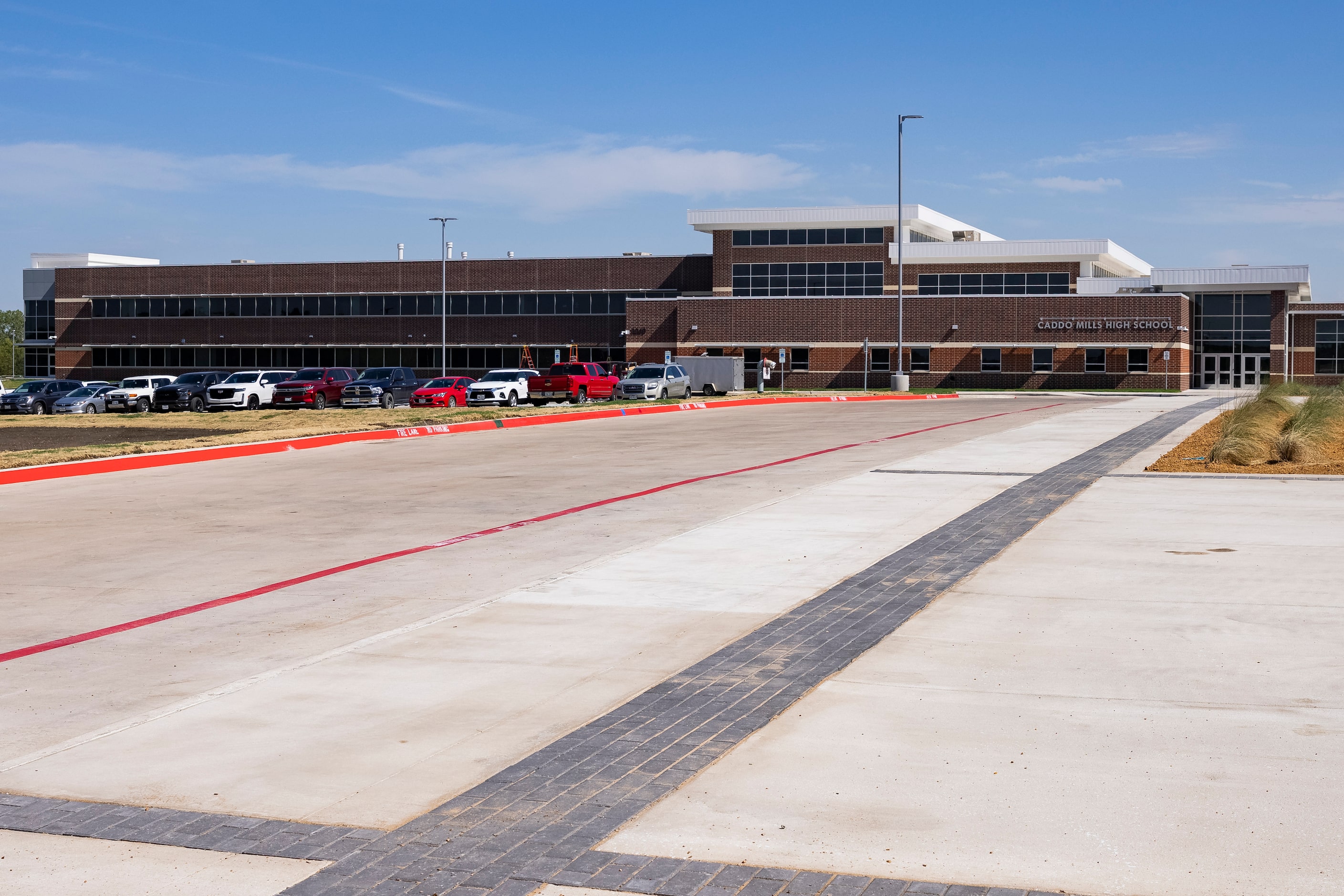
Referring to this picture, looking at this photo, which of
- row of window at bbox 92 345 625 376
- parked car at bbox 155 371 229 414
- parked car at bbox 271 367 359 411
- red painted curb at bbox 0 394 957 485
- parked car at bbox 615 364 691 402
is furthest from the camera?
row of window at bbox 92 345 625 376

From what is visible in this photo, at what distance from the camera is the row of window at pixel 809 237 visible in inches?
3292

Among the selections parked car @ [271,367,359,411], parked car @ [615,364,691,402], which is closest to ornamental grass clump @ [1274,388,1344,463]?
parked car @ [615,364,691,402]

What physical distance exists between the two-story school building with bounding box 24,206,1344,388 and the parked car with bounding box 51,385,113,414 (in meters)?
32.8

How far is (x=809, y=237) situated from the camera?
84.8m

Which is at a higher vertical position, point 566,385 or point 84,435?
point 566,385

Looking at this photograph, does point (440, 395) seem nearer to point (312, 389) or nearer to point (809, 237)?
point (312, 389)

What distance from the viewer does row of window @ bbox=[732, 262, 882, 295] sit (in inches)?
3287

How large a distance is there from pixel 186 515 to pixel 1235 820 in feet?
42.5

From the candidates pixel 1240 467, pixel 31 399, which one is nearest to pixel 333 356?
pixel 31 399

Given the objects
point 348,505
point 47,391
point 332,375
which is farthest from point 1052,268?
point 348,505

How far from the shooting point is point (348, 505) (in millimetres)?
16297

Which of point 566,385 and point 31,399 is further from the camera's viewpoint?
point 566,385

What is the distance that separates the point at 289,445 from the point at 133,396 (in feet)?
83.2

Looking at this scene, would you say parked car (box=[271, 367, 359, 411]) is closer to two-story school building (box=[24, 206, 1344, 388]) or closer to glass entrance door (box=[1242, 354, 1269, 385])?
two-story school building (box=[24, 206, 1344, 388])
